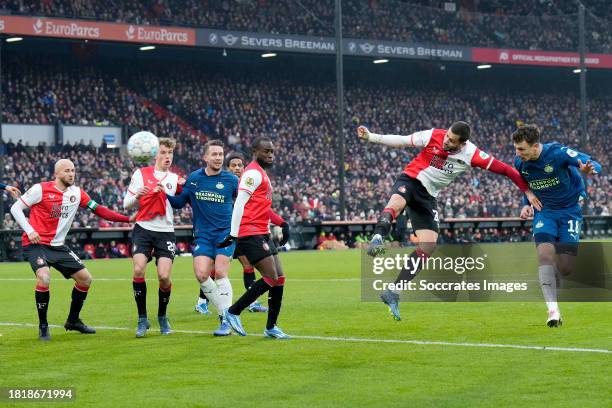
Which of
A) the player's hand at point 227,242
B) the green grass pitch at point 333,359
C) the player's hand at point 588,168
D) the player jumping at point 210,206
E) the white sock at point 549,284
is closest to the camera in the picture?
the green grass pitch at point 333,359

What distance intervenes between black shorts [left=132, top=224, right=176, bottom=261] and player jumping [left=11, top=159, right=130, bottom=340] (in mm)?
215

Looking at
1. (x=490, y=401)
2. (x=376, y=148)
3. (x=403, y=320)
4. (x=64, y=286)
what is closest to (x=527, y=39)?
(x=376, y=148)

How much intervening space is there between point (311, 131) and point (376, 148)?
324 cm

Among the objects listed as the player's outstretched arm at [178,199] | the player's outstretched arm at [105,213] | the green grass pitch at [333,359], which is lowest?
the green grass pitch at [333,359]

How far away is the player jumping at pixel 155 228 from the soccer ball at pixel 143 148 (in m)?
0.19

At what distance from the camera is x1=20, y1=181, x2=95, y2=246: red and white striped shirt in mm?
11656

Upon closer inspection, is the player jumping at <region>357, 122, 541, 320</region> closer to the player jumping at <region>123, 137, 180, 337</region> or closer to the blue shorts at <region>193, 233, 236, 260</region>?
the blue shorts at <region>193, 233, 236, 260</region>

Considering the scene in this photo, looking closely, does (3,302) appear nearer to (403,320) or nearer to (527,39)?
(403,320)

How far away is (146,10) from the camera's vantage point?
160ft

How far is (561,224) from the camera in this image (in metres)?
11.7

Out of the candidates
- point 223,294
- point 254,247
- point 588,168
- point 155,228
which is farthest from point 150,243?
point 588,168

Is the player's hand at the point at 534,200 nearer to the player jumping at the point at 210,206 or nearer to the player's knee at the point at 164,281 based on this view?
the player jumping at the point at 210,206

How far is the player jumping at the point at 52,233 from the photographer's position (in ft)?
38.0

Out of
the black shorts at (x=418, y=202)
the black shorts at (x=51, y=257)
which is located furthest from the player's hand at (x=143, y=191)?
the black shorts at (x=418, y=202)
